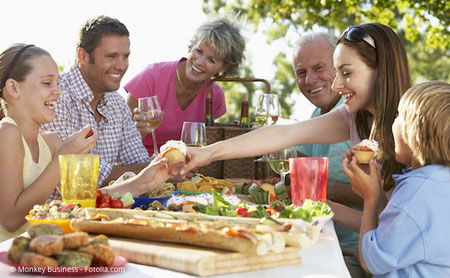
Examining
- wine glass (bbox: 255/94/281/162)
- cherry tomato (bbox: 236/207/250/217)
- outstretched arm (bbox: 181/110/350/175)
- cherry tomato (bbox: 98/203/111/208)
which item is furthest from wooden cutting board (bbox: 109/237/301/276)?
wine glass (bbox: 255/94/281/162)

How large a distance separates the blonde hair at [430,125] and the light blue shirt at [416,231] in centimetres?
6

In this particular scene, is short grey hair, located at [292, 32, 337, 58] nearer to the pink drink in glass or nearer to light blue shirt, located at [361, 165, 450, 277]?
the pink drink in glass

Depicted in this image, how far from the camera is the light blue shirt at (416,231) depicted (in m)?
2.10

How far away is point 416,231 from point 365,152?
59 centimetres

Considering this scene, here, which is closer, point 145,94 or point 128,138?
point 128,138

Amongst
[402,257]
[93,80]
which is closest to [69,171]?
[402,257]

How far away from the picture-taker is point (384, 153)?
2.94 m

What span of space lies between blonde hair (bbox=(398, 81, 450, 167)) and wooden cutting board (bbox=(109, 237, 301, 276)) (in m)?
0.87

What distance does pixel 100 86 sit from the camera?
4.60 m

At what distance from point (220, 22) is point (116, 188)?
134 inches

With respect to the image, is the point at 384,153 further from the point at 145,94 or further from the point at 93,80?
the point at 145,94

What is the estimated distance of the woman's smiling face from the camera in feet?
10.0

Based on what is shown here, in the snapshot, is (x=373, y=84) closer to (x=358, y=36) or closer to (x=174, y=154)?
(x=358, y=36)

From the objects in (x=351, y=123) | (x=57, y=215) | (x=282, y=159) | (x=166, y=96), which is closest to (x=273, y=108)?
(x=351, y=123)
